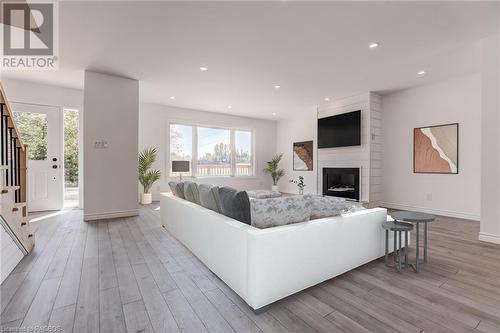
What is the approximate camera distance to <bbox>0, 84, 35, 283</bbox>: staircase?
2.25 m

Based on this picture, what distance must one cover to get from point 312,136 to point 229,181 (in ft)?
10.2

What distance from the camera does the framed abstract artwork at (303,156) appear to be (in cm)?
756

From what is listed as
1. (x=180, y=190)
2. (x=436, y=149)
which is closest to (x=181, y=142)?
(x=180, y=190)

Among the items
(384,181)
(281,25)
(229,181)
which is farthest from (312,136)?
(281,25)

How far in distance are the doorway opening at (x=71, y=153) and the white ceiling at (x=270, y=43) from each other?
2.95ft

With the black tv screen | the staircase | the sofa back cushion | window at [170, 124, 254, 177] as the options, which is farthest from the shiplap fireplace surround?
the staircase

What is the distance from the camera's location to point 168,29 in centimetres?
287

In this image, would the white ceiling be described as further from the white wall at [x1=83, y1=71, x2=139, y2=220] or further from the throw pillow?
the throw pillow

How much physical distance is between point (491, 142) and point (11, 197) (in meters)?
5.89

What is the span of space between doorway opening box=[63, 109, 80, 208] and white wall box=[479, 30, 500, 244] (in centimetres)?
755

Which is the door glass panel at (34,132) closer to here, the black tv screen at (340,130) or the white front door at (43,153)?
the white front door at (43,153)

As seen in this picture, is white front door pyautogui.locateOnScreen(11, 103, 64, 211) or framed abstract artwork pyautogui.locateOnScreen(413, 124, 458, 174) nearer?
framed abstract artwork pyautogui.locateOnScreen(413, 124, 458, 174)

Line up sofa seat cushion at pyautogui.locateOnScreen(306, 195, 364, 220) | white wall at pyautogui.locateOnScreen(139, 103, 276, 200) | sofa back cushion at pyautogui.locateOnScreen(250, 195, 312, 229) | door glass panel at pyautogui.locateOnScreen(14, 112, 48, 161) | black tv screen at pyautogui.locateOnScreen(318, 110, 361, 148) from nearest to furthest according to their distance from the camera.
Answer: sofa back cushion at pyautogui.locateOnScreen(250, 195, 312, 229) < sofa seat cushion at pyautogui.locateOnScreen(306, 195, 364, 220) < door glass panel at pyautogui.locateOnScreen(14, 112, 48, 161) < black tv screen at pyautogui.locateOnScreen(318, 110, 361, 148) < white wall at pyautogui.locateOnScreen(139, 103, 276, 200)

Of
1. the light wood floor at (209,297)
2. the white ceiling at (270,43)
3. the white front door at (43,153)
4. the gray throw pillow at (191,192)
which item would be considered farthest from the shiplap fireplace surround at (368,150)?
the white front door at (43,153)
